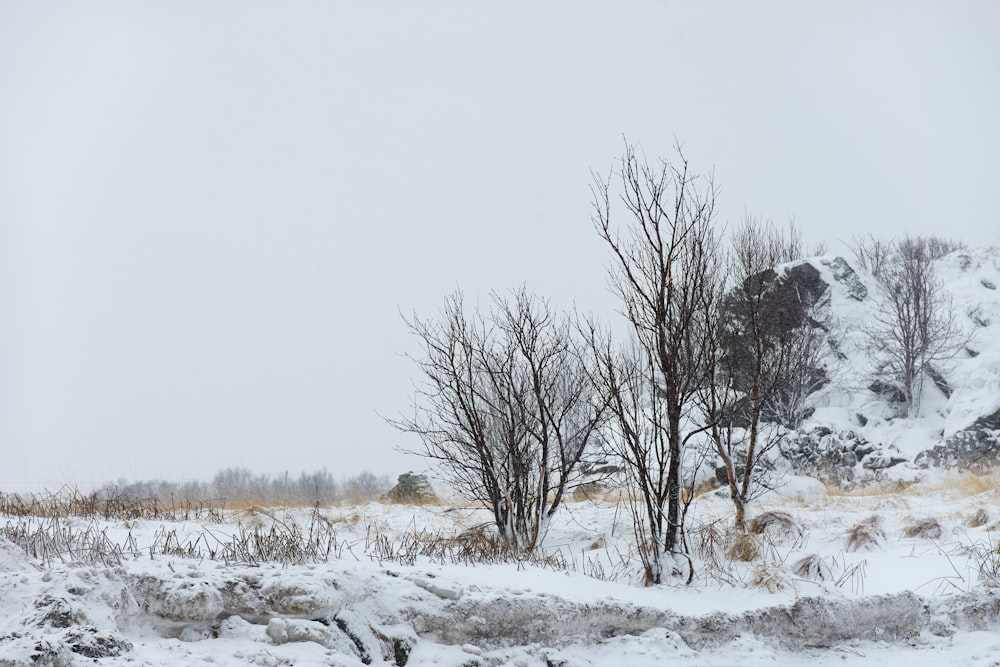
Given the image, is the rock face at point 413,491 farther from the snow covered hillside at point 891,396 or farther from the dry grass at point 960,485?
the snow covered hillside at point 891,396

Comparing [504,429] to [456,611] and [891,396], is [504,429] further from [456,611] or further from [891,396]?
[891,396]

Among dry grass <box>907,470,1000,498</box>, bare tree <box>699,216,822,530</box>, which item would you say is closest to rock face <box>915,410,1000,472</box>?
dry grass <box>907,470,1000,498</box>

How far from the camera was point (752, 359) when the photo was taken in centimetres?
1107

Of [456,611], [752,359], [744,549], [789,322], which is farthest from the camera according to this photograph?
[789,322]

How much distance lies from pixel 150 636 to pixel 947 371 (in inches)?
1074

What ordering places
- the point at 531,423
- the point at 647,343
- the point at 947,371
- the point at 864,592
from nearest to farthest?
the point at 864,592, the point at 647,343, the point at 531,423, the point at 947,371

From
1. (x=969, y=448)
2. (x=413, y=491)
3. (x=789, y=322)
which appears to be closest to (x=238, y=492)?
(x=413, y=491)

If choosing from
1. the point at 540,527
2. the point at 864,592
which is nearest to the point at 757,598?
the point at 864,592

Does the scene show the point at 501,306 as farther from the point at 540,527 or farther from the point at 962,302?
the point at 962,302

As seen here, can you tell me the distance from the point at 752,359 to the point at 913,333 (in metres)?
16.8

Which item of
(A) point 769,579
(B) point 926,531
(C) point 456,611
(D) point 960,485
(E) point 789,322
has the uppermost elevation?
(E) point 789,322

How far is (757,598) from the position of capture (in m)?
4.82

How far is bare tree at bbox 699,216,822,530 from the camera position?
801 centimetres

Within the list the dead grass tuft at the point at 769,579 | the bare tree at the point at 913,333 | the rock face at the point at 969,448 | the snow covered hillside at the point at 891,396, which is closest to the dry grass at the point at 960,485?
the snow covered hillside at the point at 891,396
